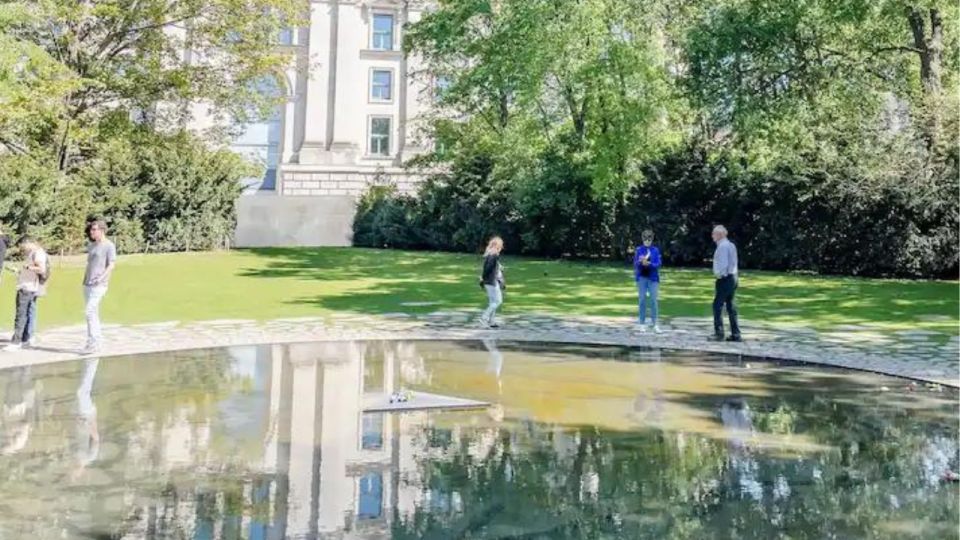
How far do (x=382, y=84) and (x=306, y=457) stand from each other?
52687 mm

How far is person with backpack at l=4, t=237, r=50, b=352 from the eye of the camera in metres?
12.5

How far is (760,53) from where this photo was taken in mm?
26172

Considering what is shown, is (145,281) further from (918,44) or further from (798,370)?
(918,44)

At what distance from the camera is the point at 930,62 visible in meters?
27.5

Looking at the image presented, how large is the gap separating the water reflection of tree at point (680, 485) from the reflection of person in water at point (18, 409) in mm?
3646

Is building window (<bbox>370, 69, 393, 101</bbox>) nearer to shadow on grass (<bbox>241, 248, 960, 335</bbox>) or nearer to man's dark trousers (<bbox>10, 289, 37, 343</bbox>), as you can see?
shadow on grass (<bbox>241, 248, 960, 335</bbox>)

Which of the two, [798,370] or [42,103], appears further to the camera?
[42,103]

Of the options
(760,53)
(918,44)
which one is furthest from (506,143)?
(918,44)

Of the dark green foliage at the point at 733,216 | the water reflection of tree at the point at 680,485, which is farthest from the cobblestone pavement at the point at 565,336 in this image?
the dark green foliage at the point at 733,216

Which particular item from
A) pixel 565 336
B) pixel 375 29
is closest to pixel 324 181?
pixel 375 29

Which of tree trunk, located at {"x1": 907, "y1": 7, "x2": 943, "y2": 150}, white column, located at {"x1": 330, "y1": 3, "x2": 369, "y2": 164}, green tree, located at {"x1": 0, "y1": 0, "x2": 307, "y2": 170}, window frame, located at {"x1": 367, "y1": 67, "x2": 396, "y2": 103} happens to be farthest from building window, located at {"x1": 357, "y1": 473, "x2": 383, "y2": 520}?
window frame, located at {"x1": 367, "y1": 67, "x2": 396, "y2": 103}

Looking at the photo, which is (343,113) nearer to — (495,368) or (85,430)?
(495,368)

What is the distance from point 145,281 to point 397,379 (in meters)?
14.5

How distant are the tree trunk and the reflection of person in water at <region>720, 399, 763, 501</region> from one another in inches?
796
